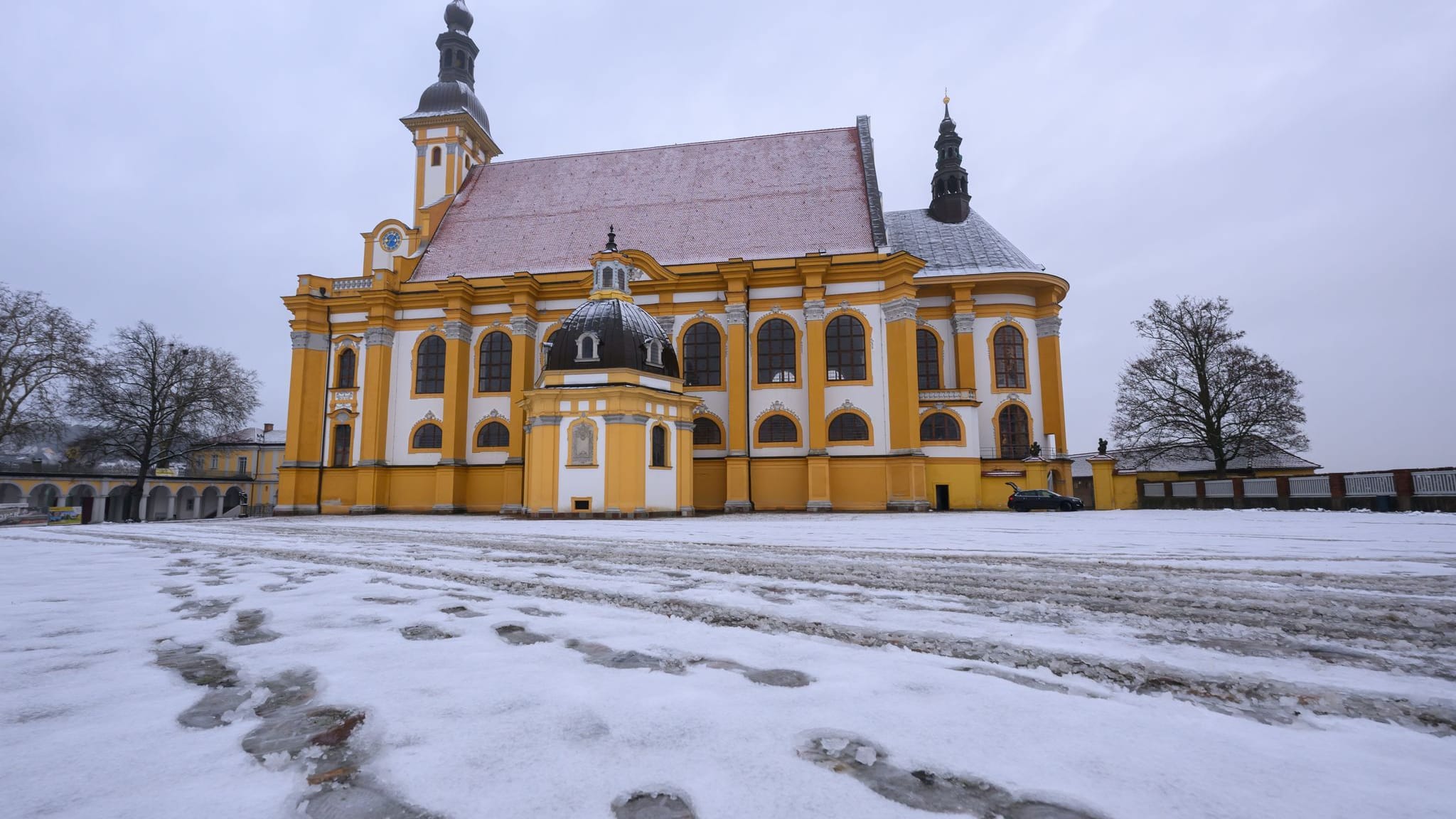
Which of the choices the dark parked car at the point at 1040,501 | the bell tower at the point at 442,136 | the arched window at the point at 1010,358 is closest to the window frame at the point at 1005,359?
the arched window at the point at 1010,358

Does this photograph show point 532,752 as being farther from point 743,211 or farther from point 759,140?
point 759,140

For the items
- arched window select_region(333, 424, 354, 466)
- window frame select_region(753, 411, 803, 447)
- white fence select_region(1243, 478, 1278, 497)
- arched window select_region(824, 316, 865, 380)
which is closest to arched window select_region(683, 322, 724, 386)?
window frame select_region(753, 411, 803, 447)

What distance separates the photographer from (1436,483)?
17.5 m

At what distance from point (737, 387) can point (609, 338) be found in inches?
222

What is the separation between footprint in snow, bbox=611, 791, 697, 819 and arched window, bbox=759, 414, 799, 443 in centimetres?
2331

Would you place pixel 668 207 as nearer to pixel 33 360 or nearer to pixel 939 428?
pixel 939 428

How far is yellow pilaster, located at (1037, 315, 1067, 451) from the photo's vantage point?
2650cm

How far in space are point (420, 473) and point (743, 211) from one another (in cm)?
1778

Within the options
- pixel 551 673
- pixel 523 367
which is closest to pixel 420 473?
pixel 523 367

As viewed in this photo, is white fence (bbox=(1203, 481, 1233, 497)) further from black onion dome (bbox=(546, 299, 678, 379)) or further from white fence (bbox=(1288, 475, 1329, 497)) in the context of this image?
black onion dome (bbox=(546, 299, 678, 379))

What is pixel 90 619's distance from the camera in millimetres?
3787

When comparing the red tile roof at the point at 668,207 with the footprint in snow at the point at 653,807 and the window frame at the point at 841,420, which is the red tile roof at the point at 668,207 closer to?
the window frame at the point at 841,420

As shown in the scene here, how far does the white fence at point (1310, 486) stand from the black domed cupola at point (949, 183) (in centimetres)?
1655

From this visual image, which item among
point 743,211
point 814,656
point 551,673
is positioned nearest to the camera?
point 551,673
